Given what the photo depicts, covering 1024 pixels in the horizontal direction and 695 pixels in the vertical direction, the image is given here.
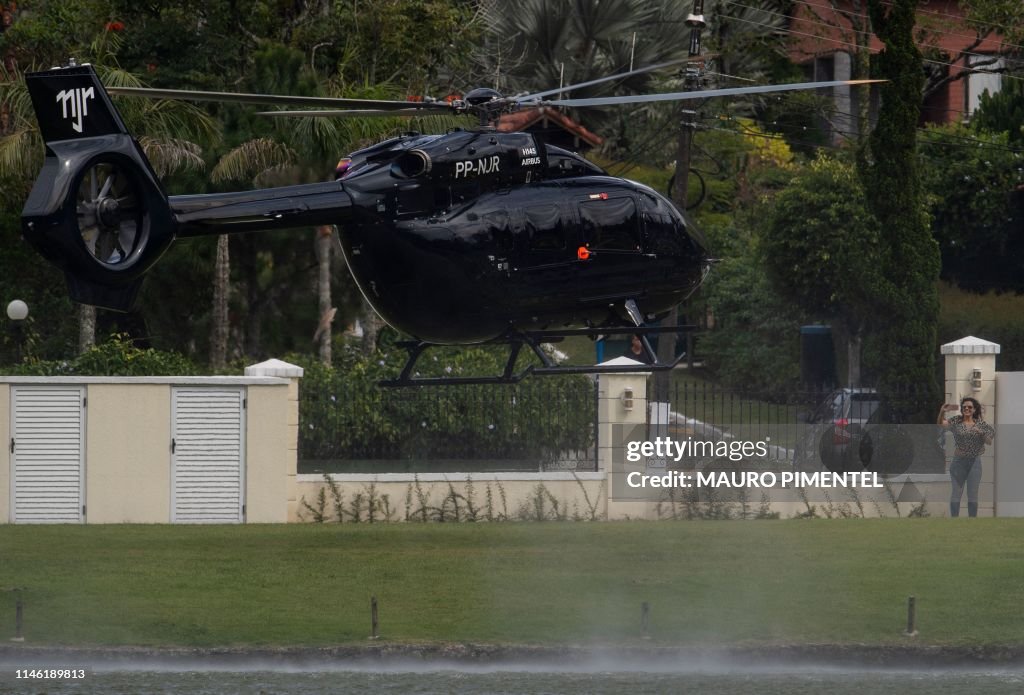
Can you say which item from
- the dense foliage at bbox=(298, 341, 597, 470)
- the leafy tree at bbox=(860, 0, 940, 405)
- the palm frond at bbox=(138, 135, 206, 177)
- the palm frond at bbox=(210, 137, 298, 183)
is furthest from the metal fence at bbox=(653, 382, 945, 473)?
the palm frond at bbox=(138, 135, 206, 177)

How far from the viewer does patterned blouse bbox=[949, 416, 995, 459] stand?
23.8m

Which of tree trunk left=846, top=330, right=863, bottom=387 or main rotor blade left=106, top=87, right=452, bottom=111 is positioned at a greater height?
main rotor blade left=106, top=87, right=452, bottom=111

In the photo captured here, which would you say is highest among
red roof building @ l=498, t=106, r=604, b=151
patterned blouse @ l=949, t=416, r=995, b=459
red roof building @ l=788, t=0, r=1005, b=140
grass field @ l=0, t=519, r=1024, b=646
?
red roof building @ l=788, t=0, r=1005, b=140

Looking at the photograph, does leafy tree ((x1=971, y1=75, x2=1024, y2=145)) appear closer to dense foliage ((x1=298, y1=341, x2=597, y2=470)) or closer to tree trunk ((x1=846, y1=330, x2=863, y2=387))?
tree trunk ((x1=846, y1=330, x2=863, y2=387))

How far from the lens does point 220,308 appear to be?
3002 cm

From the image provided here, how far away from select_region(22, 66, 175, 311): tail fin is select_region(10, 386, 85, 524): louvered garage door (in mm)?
9382

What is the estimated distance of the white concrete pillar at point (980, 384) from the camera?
24.5 m

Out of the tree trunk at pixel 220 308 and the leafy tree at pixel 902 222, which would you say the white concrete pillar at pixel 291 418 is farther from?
the leafy tree at pixel 902 222

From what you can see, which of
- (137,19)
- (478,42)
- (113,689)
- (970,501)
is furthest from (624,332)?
(478,42)

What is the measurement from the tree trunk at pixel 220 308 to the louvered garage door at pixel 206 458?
7.30m

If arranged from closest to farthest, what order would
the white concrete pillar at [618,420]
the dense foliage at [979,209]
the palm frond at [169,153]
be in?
the white concrete pillar at [618,420] → the palm frond at [169,153] → the dense foliage at [979,209]

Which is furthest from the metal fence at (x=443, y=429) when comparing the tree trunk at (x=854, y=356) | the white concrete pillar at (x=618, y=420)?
the tree trunk at (x=854, y=356)

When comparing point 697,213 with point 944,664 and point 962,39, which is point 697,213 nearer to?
point 962,39

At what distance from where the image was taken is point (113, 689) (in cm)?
1417
